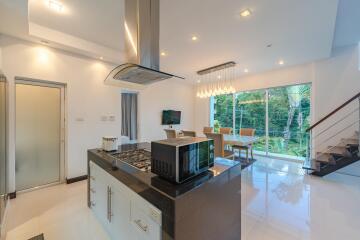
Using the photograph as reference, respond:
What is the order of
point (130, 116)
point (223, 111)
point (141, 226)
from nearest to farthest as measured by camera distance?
point (141, 226), point (130, 116), point (223, 111)

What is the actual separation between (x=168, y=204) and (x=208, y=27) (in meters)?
2.79

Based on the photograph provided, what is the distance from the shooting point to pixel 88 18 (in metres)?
2.60

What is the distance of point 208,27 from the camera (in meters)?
2.80

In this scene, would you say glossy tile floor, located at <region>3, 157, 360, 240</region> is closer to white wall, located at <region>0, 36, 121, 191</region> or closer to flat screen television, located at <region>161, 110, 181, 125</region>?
white wall, located at <region>0, 36, 121, 191</region>

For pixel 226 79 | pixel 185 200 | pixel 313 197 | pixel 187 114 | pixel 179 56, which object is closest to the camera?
pixel 185 200

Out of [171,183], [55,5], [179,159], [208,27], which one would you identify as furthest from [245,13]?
[55,5]

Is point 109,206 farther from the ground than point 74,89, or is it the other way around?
point 74,89

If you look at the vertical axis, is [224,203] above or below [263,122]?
below

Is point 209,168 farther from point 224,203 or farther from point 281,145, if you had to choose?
point 281,145

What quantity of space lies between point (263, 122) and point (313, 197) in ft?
10.2

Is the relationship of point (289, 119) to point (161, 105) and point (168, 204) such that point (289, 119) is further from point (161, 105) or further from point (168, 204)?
point (168, 204)

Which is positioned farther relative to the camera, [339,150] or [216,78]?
[216,78]

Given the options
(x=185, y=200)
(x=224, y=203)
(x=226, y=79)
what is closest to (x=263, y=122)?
(x=226, y=79)

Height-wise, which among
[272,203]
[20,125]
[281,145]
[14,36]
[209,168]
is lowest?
[272,203]
